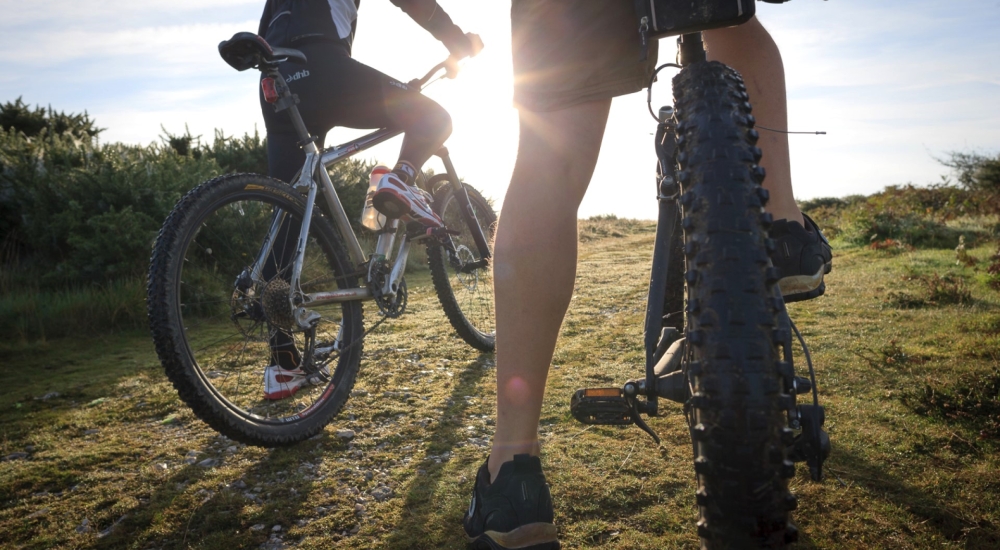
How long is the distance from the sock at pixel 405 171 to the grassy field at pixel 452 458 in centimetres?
91

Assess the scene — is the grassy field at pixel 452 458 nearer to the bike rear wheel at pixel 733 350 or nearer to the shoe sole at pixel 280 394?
the shoe sole at pixel 280 394

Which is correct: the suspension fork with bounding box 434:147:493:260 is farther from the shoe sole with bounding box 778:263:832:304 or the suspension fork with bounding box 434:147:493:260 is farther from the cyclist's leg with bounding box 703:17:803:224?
the shoe sole with bounding box 778:263:832:304

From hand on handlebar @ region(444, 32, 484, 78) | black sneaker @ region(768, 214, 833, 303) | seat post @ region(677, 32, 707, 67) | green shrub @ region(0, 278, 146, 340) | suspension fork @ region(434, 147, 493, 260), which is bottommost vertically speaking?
green shrub @ region(0, 278, 146, 340)

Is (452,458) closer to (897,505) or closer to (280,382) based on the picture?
(280,382)

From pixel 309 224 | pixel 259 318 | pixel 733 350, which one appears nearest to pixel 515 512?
pixel 733 350

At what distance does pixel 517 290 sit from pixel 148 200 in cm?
477

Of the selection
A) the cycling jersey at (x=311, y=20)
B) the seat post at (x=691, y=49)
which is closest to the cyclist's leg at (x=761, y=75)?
the seat post at (x=691, y=49)

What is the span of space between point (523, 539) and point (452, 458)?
27.7 inches

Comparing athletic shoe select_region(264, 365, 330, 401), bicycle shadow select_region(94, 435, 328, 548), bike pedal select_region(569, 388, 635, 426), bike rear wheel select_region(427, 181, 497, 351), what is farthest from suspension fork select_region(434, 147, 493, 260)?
bike pedal select_region(569, 388, 635, 426)

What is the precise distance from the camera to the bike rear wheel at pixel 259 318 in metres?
2.08

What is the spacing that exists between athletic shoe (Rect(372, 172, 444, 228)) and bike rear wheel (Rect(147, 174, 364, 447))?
0.87 ft

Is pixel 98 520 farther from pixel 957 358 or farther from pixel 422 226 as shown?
pixel 957 358

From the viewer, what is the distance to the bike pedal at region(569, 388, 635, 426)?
1.43 metres

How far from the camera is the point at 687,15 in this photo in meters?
1.28
